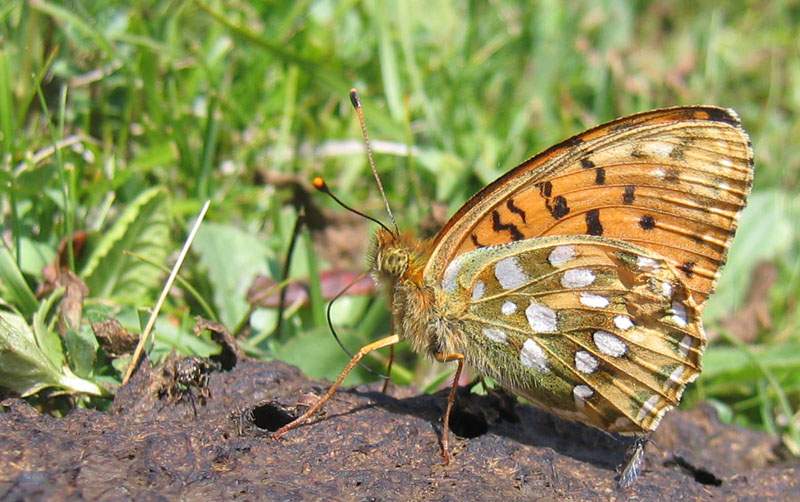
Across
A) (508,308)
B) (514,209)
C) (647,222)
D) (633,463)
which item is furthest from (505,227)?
(633,463)

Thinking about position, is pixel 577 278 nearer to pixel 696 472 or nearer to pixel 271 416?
pixel 696 472

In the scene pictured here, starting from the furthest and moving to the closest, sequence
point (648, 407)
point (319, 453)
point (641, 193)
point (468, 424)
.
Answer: point (641, 193)
point (468, 424)
point (648, 407)
point (319, 453)

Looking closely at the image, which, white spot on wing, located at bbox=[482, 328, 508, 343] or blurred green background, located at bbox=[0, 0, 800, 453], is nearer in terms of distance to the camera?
white spot on wing, located at bbox=[482, 328, 508, 343]

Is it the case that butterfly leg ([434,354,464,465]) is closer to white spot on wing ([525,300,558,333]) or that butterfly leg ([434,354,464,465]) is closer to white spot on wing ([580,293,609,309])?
white spot on wing ([525,300,558,333])

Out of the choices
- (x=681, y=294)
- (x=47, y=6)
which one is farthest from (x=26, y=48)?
(x=681, y=294)

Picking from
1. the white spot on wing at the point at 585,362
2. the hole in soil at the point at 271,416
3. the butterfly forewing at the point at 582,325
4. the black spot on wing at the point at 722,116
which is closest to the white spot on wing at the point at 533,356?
the butterfly forewing at the point at 582,325

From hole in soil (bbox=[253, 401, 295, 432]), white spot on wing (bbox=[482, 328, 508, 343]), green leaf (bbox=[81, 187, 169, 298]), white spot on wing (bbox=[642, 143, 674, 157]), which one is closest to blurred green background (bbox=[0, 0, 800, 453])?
green leaf (bbox=[81, 187, 169, 298])

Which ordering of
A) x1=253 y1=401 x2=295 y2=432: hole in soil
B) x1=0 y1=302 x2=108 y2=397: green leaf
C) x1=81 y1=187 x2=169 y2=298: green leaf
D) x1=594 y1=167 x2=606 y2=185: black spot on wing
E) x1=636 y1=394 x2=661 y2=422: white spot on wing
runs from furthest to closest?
x1=81 y1=187 x2=169 y2=298: green leaf, x1=594 y1=167 x2=606 y2=185: black spot on wing, x1=636 y1=394 x2=661 y2=422: white spot on wing, x1=253 y1=401 x2=295 y2=432: hole in soil, x1=0 y1=302 x2=108 y2=397: green leaf

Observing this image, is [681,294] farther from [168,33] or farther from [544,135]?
[168,33]
